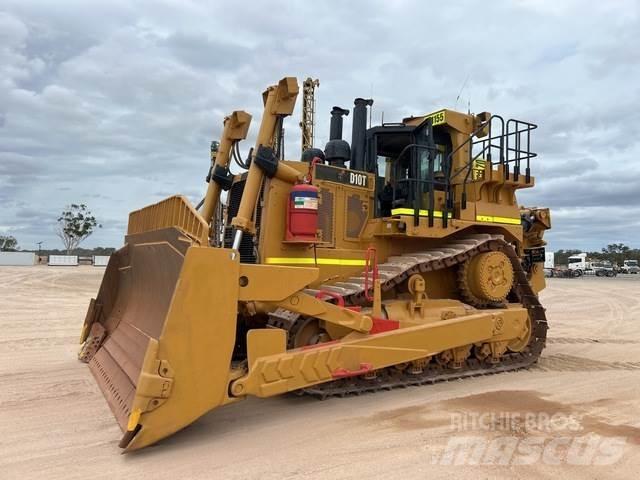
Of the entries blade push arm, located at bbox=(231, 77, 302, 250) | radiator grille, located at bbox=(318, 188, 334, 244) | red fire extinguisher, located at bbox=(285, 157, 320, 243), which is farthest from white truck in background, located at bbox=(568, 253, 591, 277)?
blade push arm, located at bbox=(231, 77, 302, 250)

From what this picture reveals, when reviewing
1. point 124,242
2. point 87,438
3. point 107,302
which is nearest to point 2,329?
point 107,302

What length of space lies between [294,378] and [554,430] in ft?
8.47

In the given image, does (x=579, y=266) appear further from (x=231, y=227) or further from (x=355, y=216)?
(x=231, y=227)

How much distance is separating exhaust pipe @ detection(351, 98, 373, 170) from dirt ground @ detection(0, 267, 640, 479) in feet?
10.9

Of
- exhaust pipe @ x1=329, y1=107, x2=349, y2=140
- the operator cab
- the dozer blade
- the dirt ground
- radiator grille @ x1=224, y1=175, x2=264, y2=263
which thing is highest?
exhaust pipe @ x1=329, y1=107, x2=349, y2=140

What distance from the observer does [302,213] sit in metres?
6.15

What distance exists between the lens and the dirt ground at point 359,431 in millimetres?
4059

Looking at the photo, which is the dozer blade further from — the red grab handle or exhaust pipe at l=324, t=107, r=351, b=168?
exhaust pipe at l=324, t=107, r=351, b=168

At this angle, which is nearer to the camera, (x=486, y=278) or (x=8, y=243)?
(x=486, y=278)

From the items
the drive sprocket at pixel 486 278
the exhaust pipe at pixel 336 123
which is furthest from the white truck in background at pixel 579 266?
the exhaust pipe at pixel 336 123

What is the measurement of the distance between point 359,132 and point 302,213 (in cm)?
208

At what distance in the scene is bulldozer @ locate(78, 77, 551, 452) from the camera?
14.9 feet

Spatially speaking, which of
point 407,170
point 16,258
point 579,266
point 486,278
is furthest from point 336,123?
point 16,258

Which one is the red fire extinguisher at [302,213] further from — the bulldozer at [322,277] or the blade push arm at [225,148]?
the blade push arm at [225,148]
